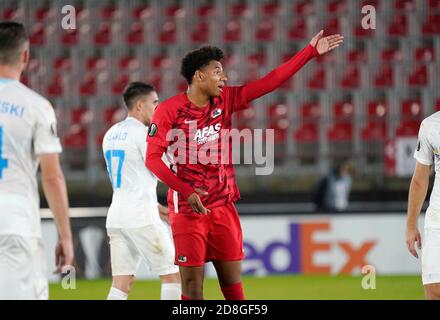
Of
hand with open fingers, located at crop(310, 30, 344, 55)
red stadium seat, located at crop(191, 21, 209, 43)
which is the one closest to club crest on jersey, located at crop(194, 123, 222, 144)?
hand with open fingers, located at crop(310, 30, 344, 55)

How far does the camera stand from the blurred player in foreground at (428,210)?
18.4ft

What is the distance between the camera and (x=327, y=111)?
15.7m

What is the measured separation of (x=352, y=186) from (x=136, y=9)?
5363 mm

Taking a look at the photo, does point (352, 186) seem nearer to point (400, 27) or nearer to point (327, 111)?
point (327, 111)

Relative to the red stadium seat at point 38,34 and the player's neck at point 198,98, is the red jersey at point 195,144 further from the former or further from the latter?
the red stadium seat at point 38,34

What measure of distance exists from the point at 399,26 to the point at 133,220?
10.1 metres

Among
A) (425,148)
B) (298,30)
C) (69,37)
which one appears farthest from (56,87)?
(425,148)

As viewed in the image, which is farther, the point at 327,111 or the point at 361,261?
the point at 327,111

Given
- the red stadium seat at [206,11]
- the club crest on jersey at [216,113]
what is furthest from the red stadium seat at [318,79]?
the club crest on jersey at [216,113]

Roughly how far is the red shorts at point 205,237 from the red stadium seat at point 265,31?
10299 millimetres

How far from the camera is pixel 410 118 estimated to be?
15039 mm

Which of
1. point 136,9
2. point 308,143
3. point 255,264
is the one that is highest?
point 136,9

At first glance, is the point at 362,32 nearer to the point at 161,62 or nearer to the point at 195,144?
the point at 161,62
